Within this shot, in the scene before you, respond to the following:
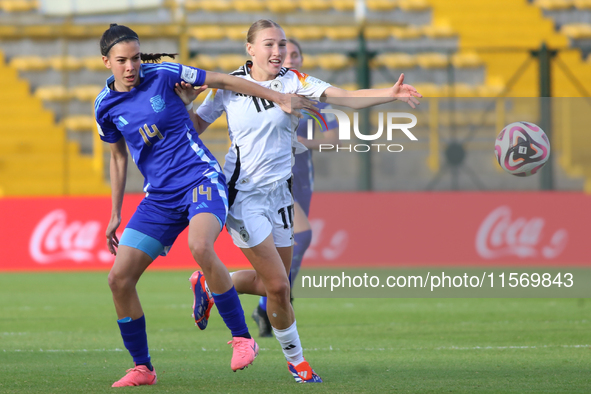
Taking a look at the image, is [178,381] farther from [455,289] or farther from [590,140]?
[590,140]

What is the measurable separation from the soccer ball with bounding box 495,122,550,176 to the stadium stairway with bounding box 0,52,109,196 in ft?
36.3

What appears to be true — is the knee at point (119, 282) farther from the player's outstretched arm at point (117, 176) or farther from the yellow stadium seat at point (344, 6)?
the yellow stadium seat at point (344, 6)

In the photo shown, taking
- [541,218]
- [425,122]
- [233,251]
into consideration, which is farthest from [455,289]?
[425,122]

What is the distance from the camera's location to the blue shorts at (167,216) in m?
4.67

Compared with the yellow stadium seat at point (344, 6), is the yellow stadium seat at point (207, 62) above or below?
below

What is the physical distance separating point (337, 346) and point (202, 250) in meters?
2.10

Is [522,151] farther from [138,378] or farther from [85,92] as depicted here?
[85,92]

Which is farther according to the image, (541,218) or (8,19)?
(8,19)

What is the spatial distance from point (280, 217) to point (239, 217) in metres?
0.24

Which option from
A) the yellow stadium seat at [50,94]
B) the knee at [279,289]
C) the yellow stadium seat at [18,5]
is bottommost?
the knee at [279,289]

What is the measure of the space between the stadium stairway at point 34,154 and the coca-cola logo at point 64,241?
8.32 ft

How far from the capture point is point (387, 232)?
13086 millimetres

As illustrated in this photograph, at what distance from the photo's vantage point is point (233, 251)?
521 inches

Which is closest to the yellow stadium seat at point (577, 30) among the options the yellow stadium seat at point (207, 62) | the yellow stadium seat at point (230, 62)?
the yellow stadium seat at point (230, 62)
